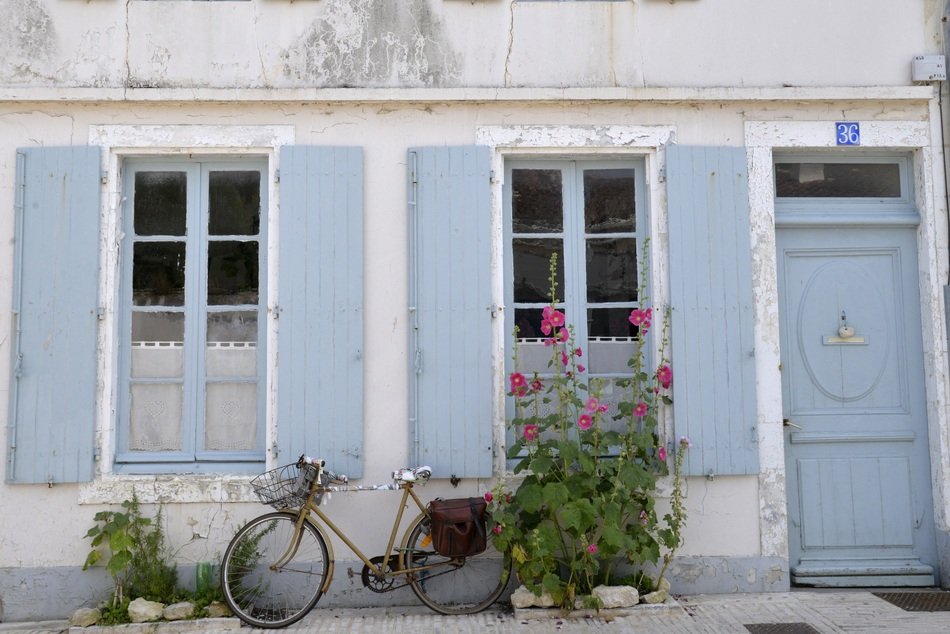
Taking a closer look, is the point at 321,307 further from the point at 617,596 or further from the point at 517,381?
the point at 617,596

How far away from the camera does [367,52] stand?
549 cm

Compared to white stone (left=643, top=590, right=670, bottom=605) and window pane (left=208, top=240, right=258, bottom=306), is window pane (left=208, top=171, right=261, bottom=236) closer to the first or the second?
window pane (left=208, top=240, right=258, bottom=306)

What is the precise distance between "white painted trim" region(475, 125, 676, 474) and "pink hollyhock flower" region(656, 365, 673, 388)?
51 centimetres

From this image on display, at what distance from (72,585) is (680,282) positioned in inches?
166

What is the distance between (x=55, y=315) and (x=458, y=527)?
9.27 feet

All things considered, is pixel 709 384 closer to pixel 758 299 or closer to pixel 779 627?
pixel 758 299

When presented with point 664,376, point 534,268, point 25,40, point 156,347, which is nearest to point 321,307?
point 156,347

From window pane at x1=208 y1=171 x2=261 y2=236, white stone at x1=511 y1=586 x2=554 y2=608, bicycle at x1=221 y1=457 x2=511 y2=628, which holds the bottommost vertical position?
white stone at x1=511 y1=586 x2=554 y2=608

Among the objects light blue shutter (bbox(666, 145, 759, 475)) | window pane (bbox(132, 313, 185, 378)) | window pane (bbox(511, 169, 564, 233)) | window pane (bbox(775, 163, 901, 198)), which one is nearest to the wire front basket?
window pane (bbox(132, 313, 185, 378))

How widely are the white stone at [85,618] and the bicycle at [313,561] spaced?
72cm

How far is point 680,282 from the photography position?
540 centimetres

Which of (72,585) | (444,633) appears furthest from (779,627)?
(72,585)

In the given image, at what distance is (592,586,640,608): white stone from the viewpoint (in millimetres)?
4934

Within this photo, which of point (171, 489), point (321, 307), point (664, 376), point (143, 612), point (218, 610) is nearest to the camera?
point (143, 612)
